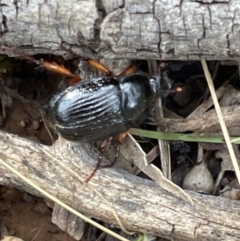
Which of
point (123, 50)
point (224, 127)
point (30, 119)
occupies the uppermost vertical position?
point (123, 50)

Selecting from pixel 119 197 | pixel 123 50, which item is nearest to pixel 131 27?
pixel 123 50

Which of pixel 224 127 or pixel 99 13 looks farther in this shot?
pixel 224 127

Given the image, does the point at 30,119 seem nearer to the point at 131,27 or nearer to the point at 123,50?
the point at 123,50

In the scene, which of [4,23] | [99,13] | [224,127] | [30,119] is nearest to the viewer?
[99,13]

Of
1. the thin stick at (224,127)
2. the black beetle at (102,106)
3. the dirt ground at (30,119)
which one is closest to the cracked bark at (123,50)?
the black beetle at (102,106)

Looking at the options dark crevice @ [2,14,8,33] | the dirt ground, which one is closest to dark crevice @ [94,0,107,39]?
dark crevice @ [2,14,8,33]
